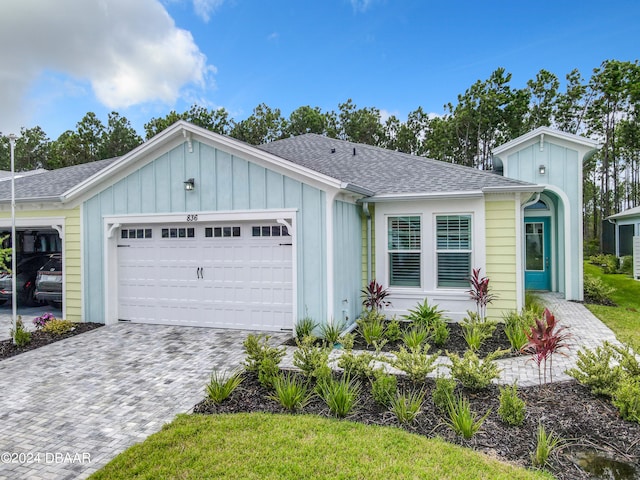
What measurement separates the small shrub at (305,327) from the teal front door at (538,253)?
29.4 feet

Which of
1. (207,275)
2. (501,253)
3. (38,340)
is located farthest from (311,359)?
(38,340)

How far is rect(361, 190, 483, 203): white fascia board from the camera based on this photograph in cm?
793

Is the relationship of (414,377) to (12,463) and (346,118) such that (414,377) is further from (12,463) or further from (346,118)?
(346,118)

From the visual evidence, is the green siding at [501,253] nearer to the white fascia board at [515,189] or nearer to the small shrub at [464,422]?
the white fascia board at [515,189]

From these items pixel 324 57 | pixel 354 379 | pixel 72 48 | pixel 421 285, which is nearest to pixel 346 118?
pixel 324 57

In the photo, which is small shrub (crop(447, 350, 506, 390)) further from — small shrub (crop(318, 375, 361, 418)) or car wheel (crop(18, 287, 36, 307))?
car wheel (crop(18, 287, 36, 307))

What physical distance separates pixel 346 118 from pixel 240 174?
23781 mm

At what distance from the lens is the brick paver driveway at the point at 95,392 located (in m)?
3.61

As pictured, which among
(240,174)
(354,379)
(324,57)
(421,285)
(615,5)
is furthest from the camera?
(324,57)

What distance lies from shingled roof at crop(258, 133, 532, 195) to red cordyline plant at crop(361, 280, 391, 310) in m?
2.13

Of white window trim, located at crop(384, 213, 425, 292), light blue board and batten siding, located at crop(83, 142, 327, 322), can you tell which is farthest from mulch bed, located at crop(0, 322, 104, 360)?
white window trim, located at crop(384, 213, 425, 292)

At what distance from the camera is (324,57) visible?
16.9 meters

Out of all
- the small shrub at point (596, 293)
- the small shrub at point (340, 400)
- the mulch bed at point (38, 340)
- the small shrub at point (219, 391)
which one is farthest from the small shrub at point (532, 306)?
the mulch bed at point (38, 340)

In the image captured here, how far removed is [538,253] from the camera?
12.6 metres
